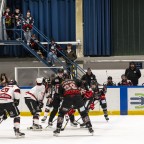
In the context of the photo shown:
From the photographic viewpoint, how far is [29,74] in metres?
18.0

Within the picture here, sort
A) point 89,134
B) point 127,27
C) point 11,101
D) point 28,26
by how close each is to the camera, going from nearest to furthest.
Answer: point 11,101
point 89,134
point 28,26
point 127,27

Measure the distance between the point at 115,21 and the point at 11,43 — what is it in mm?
4317

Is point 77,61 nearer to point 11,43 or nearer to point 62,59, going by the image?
point 62,59

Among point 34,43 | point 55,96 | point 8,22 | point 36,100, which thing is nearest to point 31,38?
point 34,43

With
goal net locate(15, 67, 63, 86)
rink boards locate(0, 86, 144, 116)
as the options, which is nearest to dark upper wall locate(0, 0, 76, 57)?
goal net locate(15, 67, 63, 86)

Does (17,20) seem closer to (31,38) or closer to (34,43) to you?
(31,38)

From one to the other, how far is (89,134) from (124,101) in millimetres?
4796

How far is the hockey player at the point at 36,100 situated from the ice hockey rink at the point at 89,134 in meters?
0.30

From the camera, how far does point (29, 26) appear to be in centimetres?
1948

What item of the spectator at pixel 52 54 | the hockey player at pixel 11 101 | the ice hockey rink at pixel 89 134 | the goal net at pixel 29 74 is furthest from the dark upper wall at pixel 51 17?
the hockey player at pixel 11 101

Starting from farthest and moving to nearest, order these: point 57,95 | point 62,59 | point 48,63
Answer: point 62,59, point 48,63, point 57,95

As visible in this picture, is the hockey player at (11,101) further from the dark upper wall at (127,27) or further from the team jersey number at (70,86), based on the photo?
the dark upper wall at (127,27)

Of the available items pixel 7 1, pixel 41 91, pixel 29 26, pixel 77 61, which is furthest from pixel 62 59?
pixel 41 91

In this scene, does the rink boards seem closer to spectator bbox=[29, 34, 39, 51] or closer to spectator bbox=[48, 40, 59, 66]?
spectator bbox=[48, 40, 59, 66]
